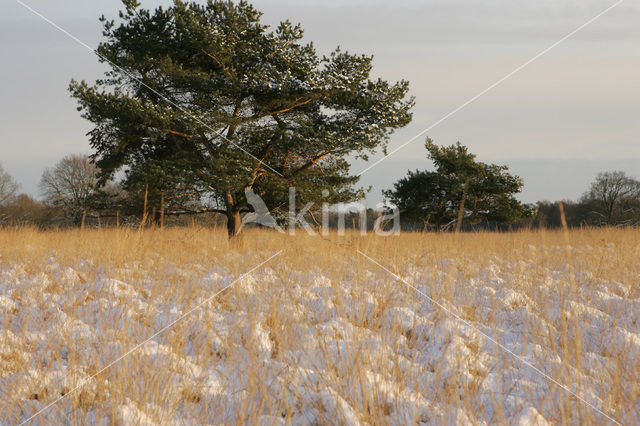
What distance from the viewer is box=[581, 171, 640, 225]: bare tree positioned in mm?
38266

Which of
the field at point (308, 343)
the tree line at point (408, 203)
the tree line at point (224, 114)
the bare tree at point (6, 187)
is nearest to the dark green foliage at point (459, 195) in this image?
the tree line at point (408, 203)

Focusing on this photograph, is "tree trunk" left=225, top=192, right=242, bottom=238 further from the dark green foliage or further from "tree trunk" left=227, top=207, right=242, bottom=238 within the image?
the dark green foliage

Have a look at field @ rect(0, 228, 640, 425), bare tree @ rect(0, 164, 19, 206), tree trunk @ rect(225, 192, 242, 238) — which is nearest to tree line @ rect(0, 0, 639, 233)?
tree trunk @ rect(225, 192, 242, 238)

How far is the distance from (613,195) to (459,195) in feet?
81.8

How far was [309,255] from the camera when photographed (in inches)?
279

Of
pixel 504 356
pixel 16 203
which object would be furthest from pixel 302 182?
pixel 16 203

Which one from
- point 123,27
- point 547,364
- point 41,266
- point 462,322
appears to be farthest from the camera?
point 123,27

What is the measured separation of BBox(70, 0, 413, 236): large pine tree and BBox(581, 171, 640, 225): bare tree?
1369 inches

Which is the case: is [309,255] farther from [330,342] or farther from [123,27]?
[123,27]

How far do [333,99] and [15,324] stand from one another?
9.37 meters

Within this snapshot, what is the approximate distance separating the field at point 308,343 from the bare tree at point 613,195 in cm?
3831

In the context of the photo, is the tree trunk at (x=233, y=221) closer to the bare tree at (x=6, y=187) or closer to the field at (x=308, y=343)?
the field at (x=308, y=343)

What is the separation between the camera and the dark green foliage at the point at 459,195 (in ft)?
80.2

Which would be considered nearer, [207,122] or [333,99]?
[207,122]
